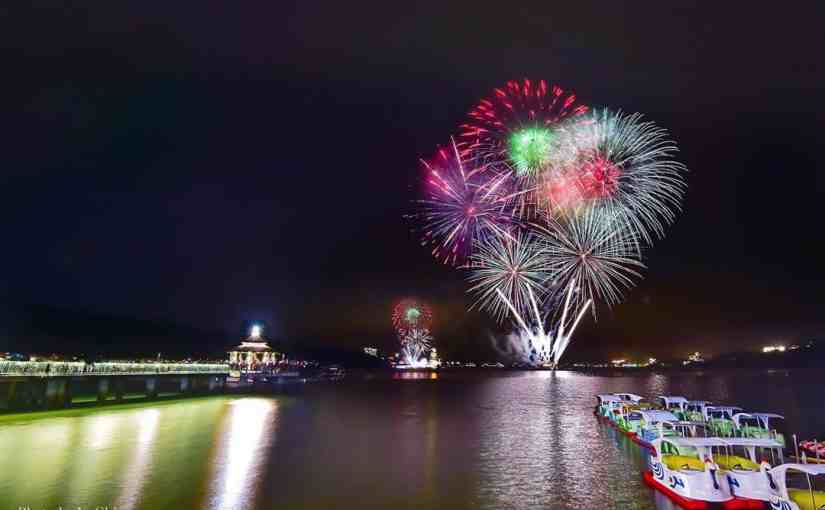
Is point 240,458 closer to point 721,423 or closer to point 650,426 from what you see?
point 650,426

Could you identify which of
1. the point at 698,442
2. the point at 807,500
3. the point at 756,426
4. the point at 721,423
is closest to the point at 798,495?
the point at 807,500

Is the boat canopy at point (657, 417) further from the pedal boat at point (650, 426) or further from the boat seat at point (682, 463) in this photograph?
the boat seat at point (682, 463)

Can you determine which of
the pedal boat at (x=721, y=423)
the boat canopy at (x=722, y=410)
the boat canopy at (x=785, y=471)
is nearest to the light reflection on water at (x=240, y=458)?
the boat canopy at (x=785, y=471)

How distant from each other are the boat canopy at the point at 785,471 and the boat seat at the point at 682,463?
9.35 ft

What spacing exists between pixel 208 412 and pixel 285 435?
18.8 m

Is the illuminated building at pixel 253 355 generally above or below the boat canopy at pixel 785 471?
above

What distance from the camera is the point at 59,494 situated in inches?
727

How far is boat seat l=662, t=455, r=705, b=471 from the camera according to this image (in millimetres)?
19656

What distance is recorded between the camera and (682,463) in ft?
66.3

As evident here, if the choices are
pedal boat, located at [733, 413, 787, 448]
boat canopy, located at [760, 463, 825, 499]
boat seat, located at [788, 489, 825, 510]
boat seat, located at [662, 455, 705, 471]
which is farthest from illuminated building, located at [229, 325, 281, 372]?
boat seat, located at [788, 489, 825, 510]

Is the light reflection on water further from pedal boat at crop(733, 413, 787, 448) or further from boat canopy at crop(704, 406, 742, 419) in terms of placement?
boat canopy at crop(704, 406, 742, 419)

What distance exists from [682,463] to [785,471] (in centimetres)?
449

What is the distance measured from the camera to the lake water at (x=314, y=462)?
738 inches

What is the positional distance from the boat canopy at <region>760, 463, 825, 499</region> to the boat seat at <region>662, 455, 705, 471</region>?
112 inches
